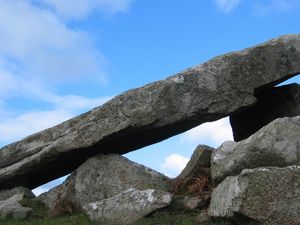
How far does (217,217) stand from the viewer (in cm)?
1250

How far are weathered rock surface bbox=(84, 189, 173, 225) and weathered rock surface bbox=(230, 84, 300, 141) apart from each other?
744cm

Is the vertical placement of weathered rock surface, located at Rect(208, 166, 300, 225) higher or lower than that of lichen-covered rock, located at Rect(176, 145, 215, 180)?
lower

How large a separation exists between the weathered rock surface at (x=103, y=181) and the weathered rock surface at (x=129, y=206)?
126 inches

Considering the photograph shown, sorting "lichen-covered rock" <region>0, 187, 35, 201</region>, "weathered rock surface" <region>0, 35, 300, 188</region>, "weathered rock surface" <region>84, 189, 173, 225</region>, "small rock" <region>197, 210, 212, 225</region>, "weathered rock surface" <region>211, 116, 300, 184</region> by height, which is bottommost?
"small rock" <region>197, 210, 212, 225</region>

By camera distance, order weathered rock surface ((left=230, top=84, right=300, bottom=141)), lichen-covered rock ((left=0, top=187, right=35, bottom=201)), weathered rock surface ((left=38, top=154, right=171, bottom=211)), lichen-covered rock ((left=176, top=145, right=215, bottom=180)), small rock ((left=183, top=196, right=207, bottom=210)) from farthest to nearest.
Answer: lichen-covered rock ((left=0, top=187, right=35, bottom=201)) → weathered rock surface ((left=230, top=84, right=300, bottom=141)) → weathered rock surface ((left=38, top=154, right=171, bottom=211)) → lichen-covered rock ((left=176, top=145, right=215, bottom=180)) → small rock ((left=183, top=196, right=207, bottom=210))

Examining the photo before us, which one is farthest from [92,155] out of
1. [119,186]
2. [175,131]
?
[175,131]

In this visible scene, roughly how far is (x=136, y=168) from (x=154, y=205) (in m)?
4.63

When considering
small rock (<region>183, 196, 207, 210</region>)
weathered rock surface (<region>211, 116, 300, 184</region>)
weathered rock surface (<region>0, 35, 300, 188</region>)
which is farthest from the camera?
weathered rock surface (<region>0, 35, 300, 188</region>)

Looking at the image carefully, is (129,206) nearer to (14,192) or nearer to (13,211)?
(13,211)

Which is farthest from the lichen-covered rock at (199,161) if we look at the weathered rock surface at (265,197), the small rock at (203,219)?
the weathered rock surface at (265,197)

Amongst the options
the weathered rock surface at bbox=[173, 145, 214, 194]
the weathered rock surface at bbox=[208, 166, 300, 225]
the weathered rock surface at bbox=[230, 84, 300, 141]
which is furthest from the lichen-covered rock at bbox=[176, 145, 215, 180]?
the weathered rock surface at bbox=[230, 84, 300, 141]

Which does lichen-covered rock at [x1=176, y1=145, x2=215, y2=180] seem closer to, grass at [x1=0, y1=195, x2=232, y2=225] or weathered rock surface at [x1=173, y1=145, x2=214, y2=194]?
weathered rock surface at [x1=173, y1=145, x2=214, y2=194]

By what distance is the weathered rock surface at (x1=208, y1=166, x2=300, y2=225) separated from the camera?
11578 millimetres

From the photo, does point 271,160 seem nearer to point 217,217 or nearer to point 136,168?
point 217,217
